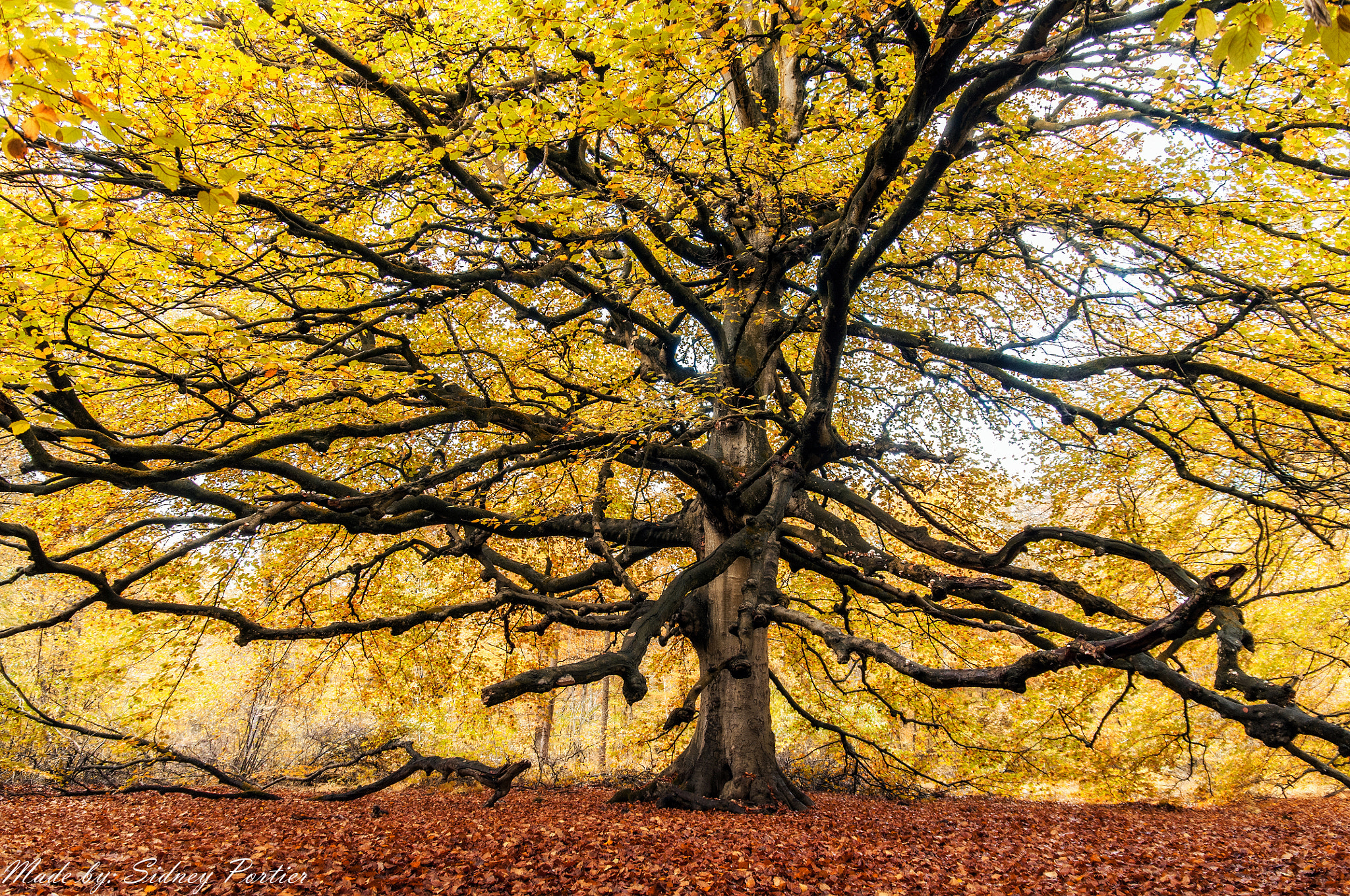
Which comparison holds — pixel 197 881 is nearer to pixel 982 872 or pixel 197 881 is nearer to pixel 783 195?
pixel 982 872

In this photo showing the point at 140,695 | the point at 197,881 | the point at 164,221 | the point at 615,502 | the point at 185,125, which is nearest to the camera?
the point at 197,881

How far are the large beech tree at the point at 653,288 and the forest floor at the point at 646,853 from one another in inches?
48.8

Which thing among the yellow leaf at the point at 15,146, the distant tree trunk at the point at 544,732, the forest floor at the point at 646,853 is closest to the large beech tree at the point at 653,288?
the yellow leaf at the point at 15,146

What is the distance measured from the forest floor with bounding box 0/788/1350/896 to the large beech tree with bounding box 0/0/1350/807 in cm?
124

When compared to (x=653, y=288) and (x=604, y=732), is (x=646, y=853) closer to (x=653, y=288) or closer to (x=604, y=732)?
(x=653, y=288)

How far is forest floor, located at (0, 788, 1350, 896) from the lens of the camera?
4691 millimetres

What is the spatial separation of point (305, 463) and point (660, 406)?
5870mm

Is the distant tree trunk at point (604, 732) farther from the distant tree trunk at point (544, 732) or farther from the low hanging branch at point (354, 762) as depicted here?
the low hanging branch at point (354, 762)

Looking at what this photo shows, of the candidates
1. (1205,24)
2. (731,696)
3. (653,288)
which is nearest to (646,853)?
(731,696)

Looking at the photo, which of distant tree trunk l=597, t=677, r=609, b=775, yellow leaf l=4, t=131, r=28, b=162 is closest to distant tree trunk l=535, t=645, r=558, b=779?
distant tree trunk l=597, t=677, r=609, b=775

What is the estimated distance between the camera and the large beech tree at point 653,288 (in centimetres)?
473

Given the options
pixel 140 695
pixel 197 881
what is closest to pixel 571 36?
pixel 197 881

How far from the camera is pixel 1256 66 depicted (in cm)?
700

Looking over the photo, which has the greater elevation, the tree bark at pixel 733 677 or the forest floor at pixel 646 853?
the tree bark at pixel 733 677
